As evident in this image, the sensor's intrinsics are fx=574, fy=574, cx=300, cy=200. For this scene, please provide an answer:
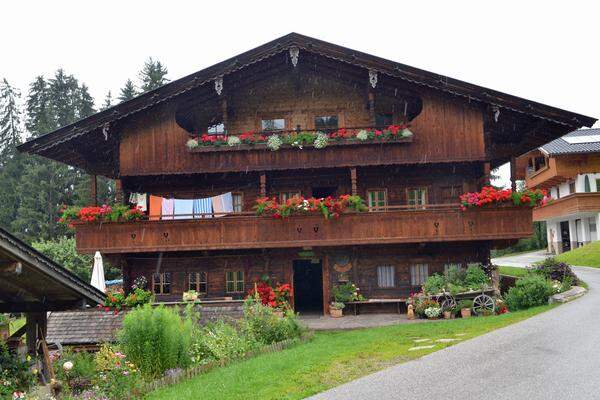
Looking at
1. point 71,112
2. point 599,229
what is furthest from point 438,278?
point 71,112

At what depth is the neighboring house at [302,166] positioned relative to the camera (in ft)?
72.7

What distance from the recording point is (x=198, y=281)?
24.8 metres

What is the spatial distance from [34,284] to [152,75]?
53.4 metres

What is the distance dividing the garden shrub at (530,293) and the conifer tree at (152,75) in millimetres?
47329

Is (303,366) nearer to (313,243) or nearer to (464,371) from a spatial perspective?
(464,371)

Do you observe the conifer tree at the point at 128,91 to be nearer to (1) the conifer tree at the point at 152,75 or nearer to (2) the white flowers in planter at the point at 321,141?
(1) the conifer tree at the point at 152,75

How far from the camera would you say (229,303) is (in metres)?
20.8

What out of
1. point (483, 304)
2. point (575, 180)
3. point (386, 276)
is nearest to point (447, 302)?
point (483, 304)

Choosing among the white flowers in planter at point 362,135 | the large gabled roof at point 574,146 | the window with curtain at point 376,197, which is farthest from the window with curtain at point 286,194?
the large gabled roof at point 574,146

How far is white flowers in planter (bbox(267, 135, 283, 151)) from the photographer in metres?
23.1

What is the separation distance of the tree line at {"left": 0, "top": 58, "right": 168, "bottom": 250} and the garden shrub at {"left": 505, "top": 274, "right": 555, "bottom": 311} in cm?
3893

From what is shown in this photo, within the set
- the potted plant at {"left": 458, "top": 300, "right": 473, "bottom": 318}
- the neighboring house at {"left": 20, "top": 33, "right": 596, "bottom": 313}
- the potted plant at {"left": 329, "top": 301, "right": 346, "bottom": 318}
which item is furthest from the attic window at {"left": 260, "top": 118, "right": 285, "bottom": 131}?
the potted plant at {"left": 458, "top": 300, "right": 473, "bottom": 318}

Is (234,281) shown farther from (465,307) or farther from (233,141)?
(465,307)

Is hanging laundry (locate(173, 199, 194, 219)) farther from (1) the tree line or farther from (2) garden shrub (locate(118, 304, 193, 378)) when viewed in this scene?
(1) the tree line
